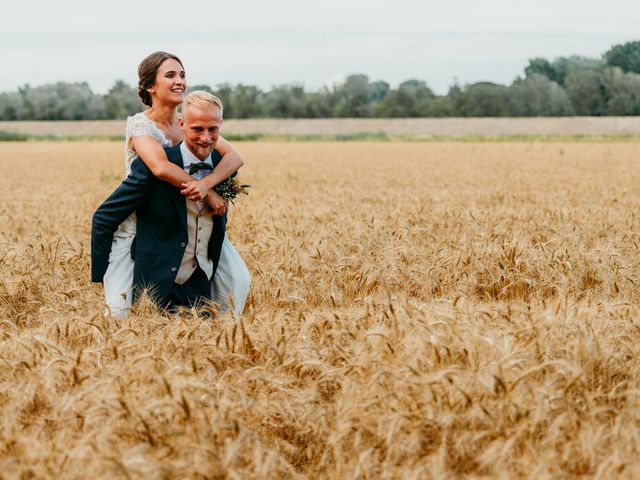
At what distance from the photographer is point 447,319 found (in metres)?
3.66

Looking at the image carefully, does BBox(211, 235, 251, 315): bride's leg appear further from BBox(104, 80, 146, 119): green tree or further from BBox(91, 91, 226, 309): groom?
BBox(104, 80, 146, 119): green tree

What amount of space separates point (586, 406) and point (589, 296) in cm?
224

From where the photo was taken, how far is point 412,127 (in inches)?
2960

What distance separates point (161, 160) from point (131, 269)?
0.79 m

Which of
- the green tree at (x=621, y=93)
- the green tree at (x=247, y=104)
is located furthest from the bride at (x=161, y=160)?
the green tree at (x=247, y=104)

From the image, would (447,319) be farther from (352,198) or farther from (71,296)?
(352,198)

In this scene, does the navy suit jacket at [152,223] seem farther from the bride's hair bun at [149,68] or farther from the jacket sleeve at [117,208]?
the bride's hair bun at [149,68]

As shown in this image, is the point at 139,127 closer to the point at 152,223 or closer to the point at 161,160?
the point at 161,160

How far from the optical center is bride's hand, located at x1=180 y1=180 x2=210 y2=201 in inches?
172

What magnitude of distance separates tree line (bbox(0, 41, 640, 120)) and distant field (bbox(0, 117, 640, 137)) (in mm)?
12159

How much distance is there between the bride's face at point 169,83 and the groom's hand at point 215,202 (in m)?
0.67

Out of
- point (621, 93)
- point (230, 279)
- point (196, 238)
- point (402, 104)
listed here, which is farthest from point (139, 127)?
point (402, 104)

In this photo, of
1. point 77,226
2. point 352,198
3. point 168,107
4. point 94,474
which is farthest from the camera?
point 352,198

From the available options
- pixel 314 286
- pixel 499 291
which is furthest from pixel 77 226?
pixel 499 291
